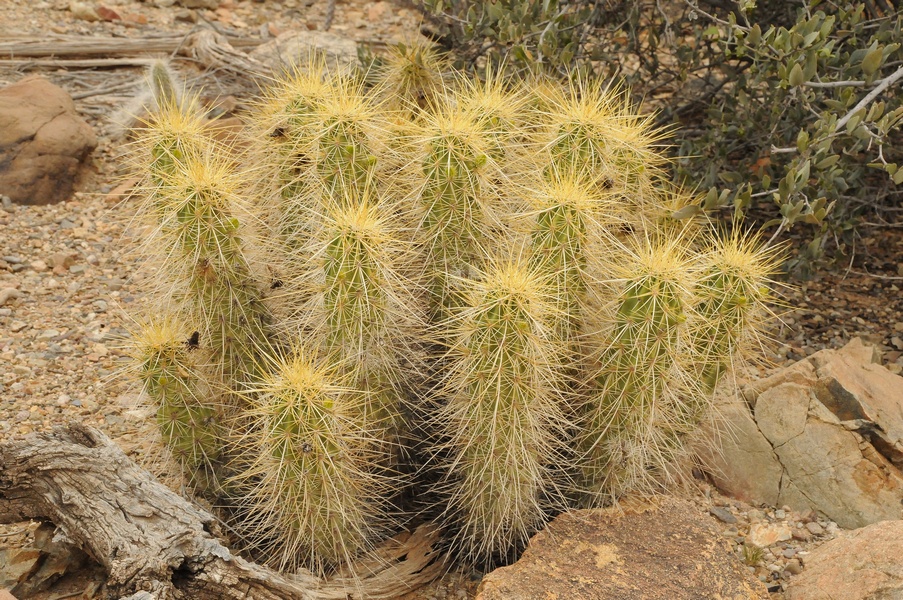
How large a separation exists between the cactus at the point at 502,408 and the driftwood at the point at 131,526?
447 millimetres

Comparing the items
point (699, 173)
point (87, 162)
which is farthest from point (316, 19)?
point (699, 173)

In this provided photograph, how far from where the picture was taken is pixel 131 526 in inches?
113

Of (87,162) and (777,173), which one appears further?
(87,162)

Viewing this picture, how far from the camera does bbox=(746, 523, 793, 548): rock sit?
346 centimetres

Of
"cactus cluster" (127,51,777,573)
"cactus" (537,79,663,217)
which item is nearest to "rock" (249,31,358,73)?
"cactus cluster" (127,51,777,573)

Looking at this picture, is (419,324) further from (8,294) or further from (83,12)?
(83,12)

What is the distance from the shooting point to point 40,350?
418 cm

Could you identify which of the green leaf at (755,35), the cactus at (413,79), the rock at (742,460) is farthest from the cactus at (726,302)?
the cactus at (413,79)

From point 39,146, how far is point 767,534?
4277 millimetres

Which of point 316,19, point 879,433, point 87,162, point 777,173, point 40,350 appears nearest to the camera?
point 879,433

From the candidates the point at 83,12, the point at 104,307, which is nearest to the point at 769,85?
the point at 104,307

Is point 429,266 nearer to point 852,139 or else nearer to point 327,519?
point 327,519

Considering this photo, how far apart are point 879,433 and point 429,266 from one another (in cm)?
196

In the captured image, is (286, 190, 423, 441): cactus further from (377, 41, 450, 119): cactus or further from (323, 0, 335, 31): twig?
(323, 0, 335, 31): twig
